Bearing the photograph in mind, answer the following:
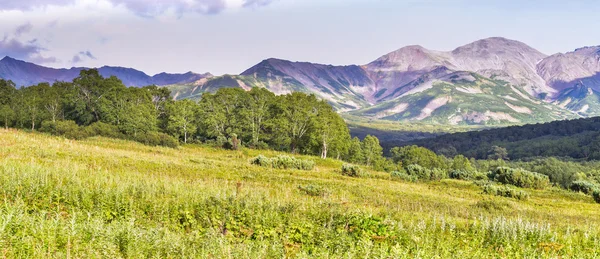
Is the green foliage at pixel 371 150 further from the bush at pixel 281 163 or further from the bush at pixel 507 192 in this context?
the bush at pixel 507 192

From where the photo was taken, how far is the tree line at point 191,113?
6619cm

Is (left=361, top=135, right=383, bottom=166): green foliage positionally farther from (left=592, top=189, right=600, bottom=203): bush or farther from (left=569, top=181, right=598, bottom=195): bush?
(left=592, top=189, right=600, bottom=203): bush

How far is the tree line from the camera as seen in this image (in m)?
66.2

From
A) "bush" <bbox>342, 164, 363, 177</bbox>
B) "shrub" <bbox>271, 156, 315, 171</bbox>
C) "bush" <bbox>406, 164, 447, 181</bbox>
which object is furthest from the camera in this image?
"bush" <bbox>406, 164, 447, 181</bbox>

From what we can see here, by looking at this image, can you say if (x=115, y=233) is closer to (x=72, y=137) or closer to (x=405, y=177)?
(x=405, y=177)

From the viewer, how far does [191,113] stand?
68.8m

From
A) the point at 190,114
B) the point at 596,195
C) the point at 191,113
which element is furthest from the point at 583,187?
the point at 190,114

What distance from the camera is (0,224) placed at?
270 inches

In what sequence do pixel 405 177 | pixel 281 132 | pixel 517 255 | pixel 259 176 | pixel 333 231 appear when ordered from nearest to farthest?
1. pixel 517 255
2. pixel 333 231
3. pixel 259 176
4. pixel 405 177
5. pixel 281 132

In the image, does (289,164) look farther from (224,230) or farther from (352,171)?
(224,230)

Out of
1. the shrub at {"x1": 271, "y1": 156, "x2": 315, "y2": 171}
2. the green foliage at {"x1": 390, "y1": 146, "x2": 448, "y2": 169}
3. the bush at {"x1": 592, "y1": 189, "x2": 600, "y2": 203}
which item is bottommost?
the green foliage at {"x1": 390, "y1": 146, "x2": 448, "y2": 169}

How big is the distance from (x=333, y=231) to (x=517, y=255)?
4.67 metres

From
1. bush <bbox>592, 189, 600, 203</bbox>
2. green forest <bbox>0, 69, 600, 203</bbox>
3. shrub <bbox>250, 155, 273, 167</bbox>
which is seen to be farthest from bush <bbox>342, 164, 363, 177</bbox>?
green forest <bbox>0, 69, 600, 203</bbox>

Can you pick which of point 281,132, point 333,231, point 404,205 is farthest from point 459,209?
point 281,132
